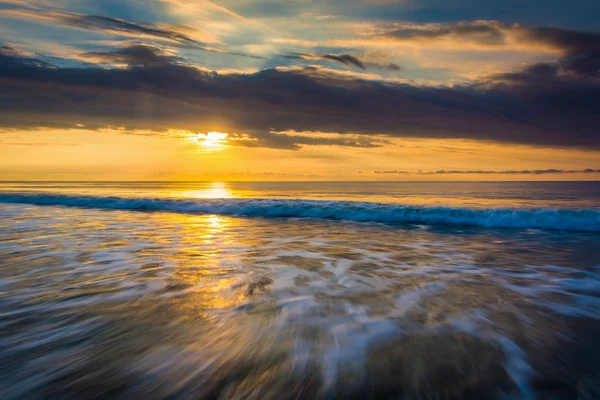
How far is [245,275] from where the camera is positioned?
6.00 m

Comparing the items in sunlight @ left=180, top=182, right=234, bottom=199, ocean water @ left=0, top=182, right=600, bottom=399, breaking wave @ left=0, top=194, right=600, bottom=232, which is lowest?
sunlight @ left=180, top=182, right=234, bottom=199

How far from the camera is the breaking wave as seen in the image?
13406mm

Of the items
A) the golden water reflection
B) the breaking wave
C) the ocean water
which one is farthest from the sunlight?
the ocean water

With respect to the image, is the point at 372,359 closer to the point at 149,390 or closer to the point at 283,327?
the point at 283,327

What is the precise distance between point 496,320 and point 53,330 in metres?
4.80

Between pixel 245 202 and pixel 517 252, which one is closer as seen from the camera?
pixel 517 252

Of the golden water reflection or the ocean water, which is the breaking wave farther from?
the golden water reflection

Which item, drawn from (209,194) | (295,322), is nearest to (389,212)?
(295,322)

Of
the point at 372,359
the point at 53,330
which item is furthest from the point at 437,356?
the point at 53,330

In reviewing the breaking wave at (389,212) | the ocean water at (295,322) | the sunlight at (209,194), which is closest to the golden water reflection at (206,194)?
the sunlight at (209,194)

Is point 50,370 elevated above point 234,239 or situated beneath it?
elevated above

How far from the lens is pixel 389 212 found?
17.1 metres

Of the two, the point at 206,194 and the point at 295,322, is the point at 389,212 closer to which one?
the point at 295,322

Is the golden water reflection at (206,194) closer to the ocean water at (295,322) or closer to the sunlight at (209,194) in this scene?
the sunlight at (209,194)
